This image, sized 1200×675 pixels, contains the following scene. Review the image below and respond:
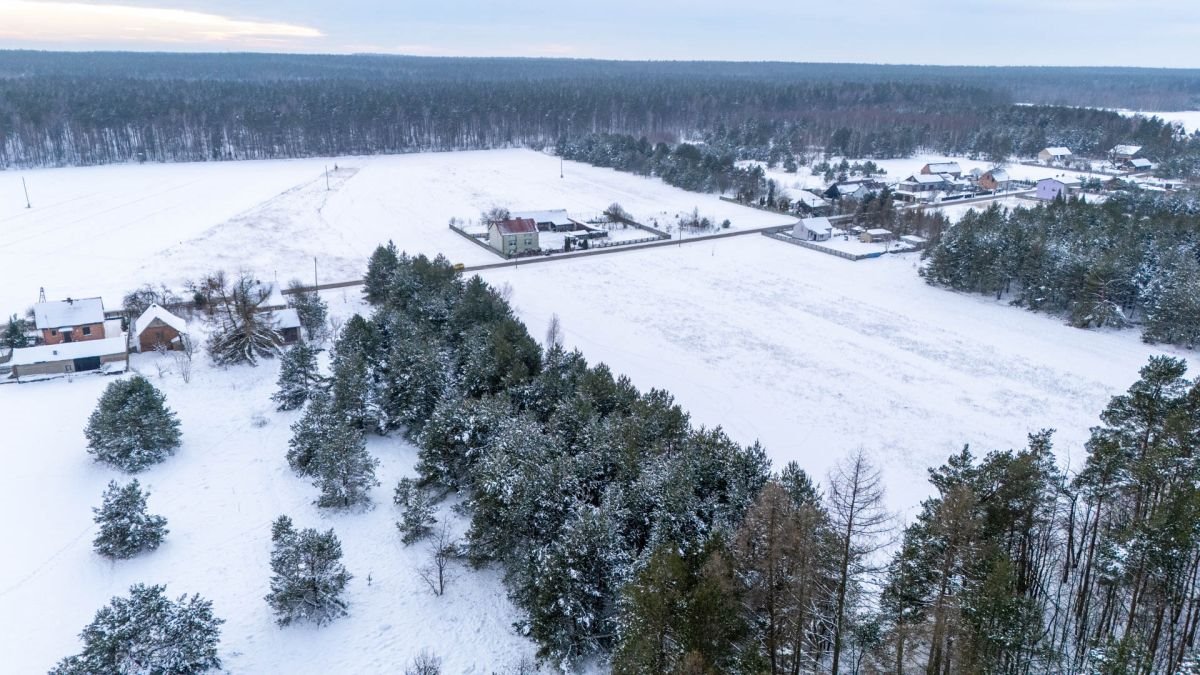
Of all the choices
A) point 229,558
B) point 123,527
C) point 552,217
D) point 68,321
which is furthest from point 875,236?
point 123,527

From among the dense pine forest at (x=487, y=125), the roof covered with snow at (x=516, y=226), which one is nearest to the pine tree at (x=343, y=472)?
the roof covered with snow at (x=516, y=226)

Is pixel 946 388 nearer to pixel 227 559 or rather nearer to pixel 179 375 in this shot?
pixel 227 559

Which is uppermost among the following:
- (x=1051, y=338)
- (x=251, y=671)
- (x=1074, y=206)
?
(x=1074, y=206)

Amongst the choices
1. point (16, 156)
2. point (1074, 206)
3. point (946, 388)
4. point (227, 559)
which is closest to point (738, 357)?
point (946, 388)

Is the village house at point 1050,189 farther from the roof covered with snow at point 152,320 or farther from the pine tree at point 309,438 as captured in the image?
the roof covered with snow at point 152,320

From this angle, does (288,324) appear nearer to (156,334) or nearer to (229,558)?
(156,334)
